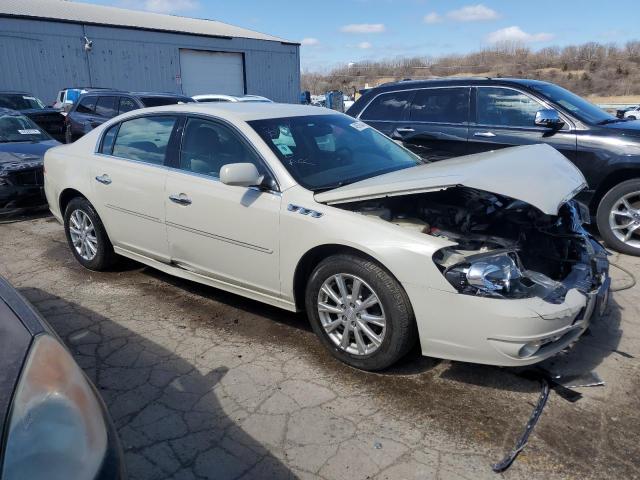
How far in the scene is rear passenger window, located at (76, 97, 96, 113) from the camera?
11922 millimetres

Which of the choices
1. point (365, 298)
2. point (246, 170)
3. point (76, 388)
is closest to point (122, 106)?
point (246, 170)

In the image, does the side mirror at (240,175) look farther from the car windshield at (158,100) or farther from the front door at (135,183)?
the car windshield at (158,100)

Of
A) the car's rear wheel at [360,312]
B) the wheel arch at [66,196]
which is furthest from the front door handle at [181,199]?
the wheel arch at [66,196]

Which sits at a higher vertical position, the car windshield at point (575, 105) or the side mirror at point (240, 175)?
the car windshield at point (575, 105)

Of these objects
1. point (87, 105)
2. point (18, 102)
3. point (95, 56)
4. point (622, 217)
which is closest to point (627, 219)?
point (622, 217)

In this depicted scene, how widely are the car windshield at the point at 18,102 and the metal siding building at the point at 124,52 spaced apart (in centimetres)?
828

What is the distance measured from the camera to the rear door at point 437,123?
645 cm

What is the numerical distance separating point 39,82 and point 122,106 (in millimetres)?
13940

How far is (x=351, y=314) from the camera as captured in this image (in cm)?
323

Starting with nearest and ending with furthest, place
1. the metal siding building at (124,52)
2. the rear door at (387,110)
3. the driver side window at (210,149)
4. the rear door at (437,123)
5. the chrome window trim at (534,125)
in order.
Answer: the driver side window at (210,149) < the chrome window trim at (534,125) < the rear door at (437,123) < the rear door at (387,110) < the metal siding building at (124,52)

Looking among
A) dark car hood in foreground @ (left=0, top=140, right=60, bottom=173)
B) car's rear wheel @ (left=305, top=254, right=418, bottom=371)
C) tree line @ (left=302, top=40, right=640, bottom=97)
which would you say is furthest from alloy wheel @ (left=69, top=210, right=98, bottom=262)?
tree line @ (left=302, top=40, right=640, bottom=97)

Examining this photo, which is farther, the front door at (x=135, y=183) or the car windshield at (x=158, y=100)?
the car windshield at (x=158, y=100)

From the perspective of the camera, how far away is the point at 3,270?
208 inches

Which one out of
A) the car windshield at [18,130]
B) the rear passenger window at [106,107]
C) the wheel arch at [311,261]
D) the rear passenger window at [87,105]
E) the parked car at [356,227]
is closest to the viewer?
the parked car at [356,227]
